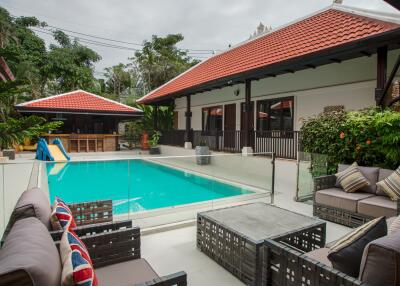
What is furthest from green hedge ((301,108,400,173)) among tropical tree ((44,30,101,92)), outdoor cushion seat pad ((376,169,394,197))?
tropical tree ((44,30,101,92))

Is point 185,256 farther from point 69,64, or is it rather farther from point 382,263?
point 69,64

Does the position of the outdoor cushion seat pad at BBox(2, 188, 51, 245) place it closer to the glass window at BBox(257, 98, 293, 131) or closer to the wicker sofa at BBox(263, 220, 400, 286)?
the wicker sofa at BBox(263, 220, 400, 286)

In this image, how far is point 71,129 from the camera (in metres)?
19.3

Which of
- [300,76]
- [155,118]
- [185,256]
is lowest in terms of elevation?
[185,256]

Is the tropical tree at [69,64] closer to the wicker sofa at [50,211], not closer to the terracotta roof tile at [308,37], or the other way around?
the terracotta roof tile at [308,37]

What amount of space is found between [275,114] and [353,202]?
6.62 metres

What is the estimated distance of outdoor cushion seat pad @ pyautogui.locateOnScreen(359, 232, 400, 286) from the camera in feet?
4.60

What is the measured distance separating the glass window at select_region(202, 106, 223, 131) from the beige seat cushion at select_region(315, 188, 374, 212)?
29.9 ft

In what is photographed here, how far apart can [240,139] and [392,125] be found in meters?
6.02

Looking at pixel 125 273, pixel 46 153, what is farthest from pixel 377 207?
pixel 46 153

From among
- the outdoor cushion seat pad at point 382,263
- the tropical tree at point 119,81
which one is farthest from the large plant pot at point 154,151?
the tropical tree at point 119,81

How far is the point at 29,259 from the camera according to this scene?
1195mm

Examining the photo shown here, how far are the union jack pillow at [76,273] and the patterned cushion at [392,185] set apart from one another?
4552mm

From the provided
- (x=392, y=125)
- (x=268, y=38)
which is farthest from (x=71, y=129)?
(x=392, y=125)
